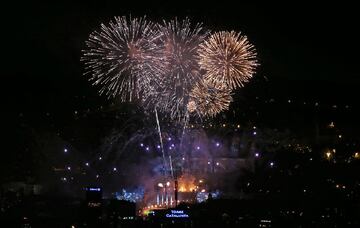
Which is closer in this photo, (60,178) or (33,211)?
(33,211)

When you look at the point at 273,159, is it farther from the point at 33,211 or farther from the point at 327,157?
the point at 33,211

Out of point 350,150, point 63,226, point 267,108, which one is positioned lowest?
point 63,226

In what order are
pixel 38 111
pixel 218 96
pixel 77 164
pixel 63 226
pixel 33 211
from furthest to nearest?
pixel 38 111 → pixel 77 164 → pixel 33 211 → pixel 218 96 → pixel 63 226

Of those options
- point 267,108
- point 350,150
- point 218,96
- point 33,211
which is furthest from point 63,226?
point 267,108

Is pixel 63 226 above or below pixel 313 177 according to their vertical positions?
below

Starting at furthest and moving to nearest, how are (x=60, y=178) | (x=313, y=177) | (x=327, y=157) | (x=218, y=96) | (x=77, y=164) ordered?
(x=77, y=164) → (x=60, y=178) → (x=327, y=157) → (x=313, y=177) → (x=218, y=96)

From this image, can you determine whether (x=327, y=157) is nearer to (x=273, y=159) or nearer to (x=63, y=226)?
(x=273, y=159)

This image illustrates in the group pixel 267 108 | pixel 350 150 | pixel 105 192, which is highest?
pixel 267 108

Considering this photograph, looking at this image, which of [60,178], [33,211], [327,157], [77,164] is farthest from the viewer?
[77,164]

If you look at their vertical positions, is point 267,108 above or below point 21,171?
above

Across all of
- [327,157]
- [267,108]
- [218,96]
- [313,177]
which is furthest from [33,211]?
[267,108]
